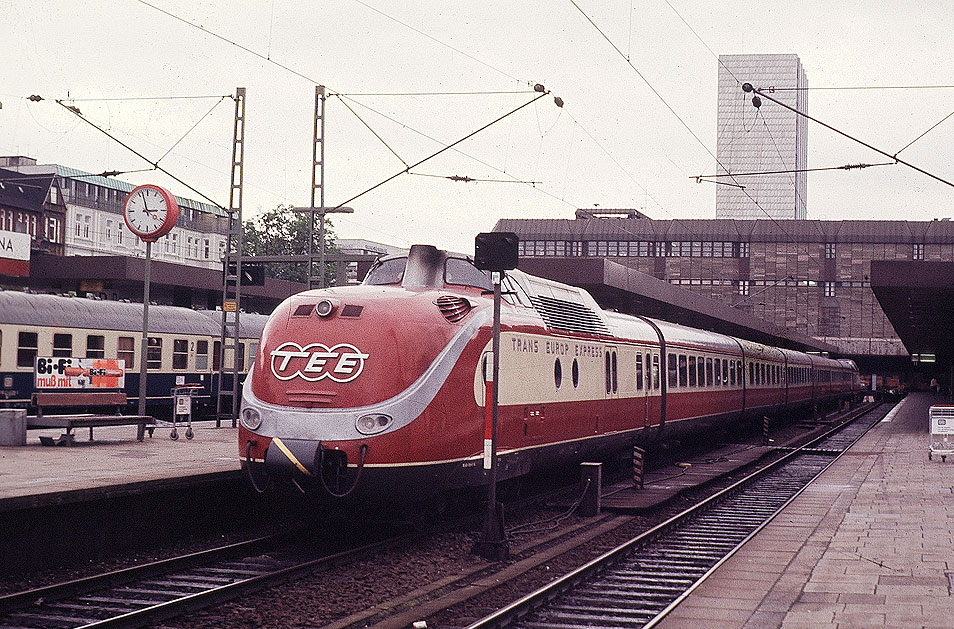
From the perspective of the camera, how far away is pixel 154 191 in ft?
84.9

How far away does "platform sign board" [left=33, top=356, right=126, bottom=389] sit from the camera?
26.5 meters

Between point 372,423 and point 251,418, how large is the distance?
5.19ft

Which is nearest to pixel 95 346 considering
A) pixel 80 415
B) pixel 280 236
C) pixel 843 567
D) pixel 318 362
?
pixel 80 415

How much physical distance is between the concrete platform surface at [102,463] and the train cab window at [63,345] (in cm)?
632

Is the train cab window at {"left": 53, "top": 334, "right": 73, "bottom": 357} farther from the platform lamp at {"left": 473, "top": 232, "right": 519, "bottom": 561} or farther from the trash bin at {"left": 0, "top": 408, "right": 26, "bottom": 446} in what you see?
the platform lamp at {"left": 473, "top": 232, "right": 519, "bottom": 561}

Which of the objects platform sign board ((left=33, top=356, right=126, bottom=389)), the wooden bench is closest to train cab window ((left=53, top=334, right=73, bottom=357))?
platform sign board ((left=33, top=356, right=126, bottom=389))

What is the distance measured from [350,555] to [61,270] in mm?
29079

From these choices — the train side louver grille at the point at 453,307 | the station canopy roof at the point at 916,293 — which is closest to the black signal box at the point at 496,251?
the train side louver grille at the point at 453,307

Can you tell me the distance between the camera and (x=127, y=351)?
103 ft

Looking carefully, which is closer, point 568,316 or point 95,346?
point 568,316

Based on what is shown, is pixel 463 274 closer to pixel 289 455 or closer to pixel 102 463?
pixel 289 455

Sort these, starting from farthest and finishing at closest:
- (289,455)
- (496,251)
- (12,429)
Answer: (12,429), (496,251), (289,455)

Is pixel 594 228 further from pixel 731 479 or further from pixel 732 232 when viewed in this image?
pixel 731 479

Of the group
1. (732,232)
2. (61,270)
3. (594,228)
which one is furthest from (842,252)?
(61,270)
